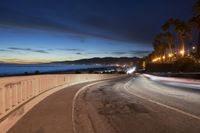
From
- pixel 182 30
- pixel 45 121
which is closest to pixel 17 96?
pixel 45 121

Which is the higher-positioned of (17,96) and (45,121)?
(17,96)

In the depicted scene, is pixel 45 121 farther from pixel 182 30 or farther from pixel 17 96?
pixel 182 30

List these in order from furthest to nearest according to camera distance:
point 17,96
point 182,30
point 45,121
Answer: point 182,30
point 17,96
point 45,121

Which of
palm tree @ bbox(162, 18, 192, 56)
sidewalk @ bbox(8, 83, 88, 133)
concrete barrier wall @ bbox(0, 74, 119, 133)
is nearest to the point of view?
sidewalk @ bbox(8, 83, 88, 133)

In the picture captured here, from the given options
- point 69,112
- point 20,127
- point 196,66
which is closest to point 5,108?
point 20,127

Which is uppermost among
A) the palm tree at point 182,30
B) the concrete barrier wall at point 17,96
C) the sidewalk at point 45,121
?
the palm tree at point 182,30

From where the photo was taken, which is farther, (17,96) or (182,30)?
(182,30)

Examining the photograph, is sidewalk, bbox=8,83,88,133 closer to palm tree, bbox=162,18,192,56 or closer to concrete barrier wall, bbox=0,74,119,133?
concrete barrier wall, bbox=0,74,119,133

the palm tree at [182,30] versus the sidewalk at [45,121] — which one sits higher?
the palm tree at [182,30]

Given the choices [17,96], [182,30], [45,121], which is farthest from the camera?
[182,30]

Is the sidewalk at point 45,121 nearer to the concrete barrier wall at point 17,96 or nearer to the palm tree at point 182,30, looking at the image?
the concrete barrier wall at point 17,96

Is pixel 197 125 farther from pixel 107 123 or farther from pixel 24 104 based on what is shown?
pixel 24 104

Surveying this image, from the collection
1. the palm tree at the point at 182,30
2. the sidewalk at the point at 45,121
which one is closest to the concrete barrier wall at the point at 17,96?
the sidewalk at the point at 45,121

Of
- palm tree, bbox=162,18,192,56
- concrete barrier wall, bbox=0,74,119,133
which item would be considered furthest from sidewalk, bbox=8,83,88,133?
palm tree, bbox=162,18,192,56
